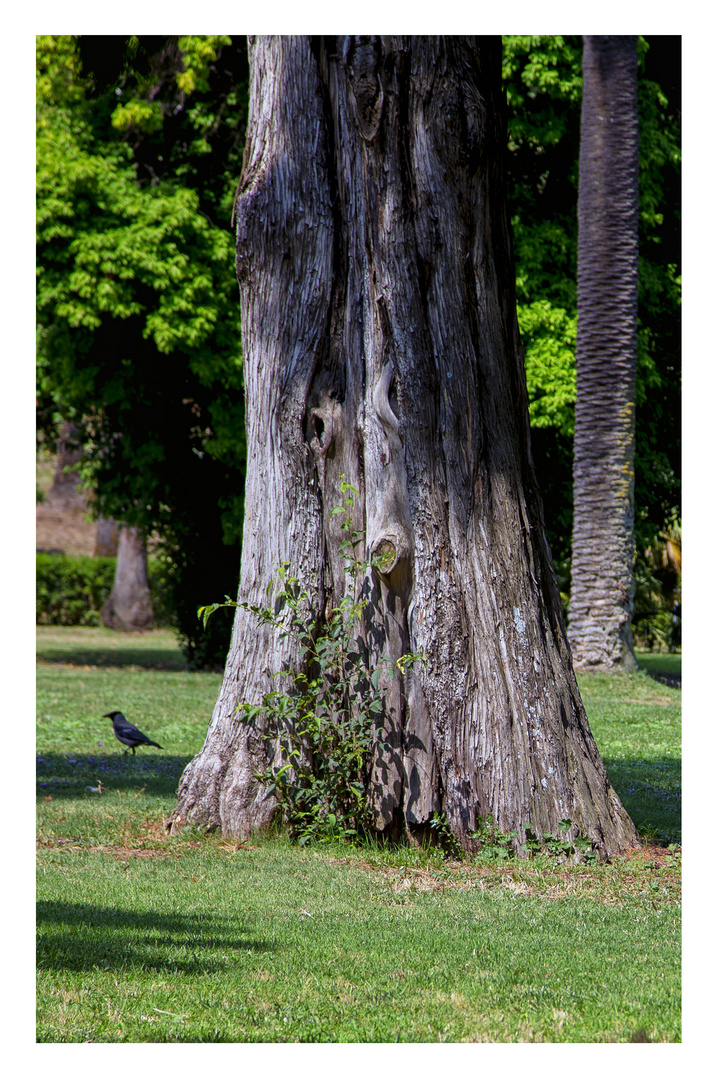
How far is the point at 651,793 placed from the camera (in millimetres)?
7340

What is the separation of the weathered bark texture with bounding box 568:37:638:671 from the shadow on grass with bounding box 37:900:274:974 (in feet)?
32.4

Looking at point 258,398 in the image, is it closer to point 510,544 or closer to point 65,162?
point 510,544

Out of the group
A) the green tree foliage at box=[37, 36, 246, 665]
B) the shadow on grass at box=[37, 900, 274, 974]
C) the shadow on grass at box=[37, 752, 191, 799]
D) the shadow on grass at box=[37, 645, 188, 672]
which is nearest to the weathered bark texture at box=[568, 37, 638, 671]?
the green tree foliage at box=[37, 36, 246, 665]

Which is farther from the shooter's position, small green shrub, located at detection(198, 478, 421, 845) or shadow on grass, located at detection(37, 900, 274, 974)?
small green shrub, located at detection(198, 478, 421, 845)

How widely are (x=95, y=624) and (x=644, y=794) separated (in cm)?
2382

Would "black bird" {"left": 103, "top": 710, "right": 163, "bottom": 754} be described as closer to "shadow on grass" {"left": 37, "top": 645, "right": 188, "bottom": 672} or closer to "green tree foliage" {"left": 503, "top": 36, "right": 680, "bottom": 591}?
"green tree foliage" {"left": 503, "top": 36, "right": 680, "bottom": 591}

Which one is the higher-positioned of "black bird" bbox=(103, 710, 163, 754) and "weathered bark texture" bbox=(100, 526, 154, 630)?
"weathered bark texture" bbox=(100, 526, 154, 630)

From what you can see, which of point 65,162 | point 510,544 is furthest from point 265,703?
point 65,162

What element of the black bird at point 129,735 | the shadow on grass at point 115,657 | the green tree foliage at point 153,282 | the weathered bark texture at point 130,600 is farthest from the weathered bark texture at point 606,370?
the weathered bark texture at point 130,600

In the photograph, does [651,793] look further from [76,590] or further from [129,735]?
[76,590]

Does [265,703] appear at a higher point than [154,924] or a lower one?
higher

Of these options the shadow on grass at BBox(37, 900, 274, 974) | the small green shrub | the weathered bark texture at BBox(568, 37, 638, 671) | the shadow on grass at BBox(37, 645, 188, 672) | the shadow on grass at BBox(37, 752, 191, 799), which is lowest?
the shadow on grass at BBox(37, 645, 188, 672)

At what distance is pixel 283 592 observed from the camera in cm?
588

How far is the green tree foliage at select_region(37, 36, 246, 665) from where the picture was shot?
15.5m
